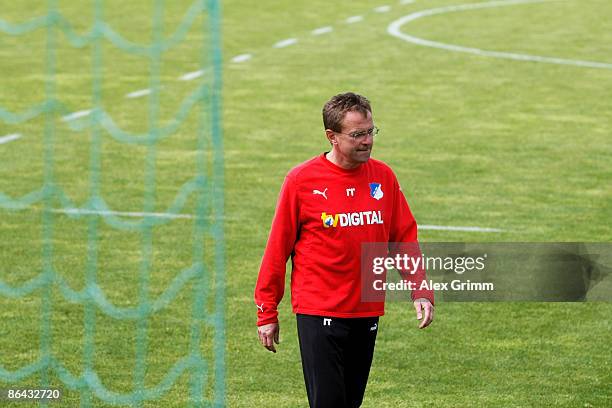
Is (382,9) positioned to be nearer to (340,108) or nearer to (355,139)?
(340,108)

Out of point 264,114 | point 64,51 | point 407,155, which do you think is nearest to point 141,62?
point 64,51

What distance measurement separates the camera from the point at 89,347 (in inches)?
408

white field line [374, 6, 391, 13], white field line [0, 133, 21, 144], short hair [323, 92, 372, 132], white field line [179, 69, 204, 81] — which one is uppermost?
short hair [323, 92, 372, 132]

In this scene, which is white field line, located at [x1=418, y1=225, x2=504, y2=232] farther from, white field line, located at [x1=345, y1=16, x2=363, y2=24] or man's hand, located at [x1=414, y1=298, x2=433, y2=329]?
white field line, located at [x1=345, y1=16, x2=363, y2=24]

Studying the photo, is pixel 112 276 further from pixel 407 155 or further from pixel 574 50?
pixel 574 50

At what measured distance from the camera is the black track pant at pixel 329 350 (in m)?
7.39

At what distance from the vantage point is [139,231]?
1375cm

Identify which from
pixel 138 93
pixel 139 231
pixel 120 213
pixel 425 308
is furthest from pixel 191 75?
pixel 425 308

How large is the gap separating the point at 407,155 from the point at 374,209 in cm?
991

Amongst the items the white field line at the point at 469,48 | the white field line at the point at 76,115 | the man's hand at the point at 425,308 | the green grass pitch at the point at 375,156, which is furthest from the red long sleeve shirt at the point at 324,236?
the white field line at the point at 469,48

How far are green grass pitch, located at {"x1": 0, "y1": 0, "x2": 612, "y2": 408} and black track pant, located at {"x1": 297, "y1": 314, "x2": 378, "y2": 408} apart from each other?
1804 millimetres

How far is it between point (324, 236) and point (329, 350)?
0.57 m

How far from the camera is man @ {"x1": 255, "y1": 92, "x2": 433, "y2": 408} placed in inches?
291

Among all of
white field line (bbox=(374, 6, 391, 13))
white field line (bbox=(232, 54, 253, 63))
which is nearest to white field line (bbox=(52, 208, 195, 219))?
white field line (bbox=(232, 54, 253, 63))
